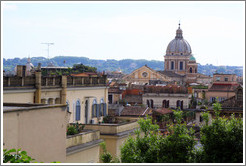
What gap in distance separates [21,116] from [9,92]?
1213 centimetres

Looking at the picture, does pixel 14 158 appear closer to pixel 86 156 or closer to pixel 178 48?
pixel 86 156

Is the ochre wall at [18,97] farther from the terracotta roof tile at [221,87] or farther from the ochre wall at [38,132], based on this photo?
the terracotta roof tile at [221,87]

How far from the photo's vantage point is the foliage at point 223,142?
17.2 meters

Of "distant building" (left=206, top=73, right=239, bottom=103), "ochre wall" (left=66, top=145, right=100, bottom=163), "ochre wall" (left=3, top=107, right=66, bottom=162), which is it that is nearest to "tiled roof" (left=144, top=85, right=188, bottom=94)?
"distant building" (left=206, top=73, right=239, bottom=103)

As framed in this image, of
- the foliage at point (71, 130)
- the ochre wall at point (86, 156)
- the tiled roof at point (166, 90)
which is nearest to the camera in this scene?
the ochre wall at point (86, 156)

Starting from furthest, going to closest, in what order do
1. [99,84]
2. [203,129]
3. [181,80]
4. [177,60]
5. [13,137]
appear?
1. [177,60]
2. [181,80]
3. [99,84]
4. [203,129]
5. [13,137]

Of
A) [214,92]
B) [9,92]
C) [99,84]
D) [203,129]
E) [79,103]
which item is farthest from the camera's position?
[214,92]

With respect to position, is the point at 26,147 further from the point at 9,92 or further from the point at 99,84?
the point at 99,84

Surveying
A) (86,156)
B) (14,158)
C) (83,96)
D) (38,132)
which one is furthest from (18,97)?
(14,158)

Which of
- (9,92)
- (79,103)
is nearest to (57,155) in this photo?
(9,92)

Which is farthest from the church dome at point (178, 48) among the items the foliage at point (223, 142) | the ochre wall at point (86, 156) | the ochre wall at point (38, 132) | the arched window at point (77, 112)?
the ochre wall at point (38, 132)

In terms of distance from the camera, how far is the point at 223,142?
57.7 feet

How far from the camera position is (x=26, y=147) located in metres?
13.7

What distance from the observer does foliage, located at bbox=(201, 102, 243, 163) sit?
17172 mm
